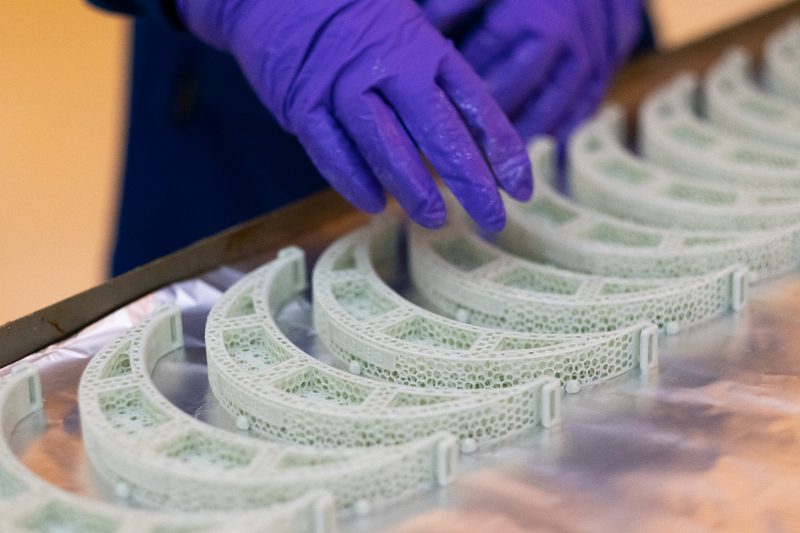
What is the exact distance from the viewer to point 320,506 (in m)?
1.35

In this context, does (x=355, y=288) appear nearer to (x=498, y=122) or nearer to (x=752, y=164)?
(x=498, y=122)

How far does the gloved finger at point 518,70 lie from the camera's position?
2248 millimetres

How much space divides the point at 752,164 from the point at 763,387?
2.75 feet

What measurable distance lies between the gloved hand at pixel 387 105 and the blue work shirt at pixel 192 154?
91 cm

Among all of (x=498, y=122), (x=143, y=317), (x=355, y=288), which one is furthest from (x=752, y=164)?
(x=143, y=317)

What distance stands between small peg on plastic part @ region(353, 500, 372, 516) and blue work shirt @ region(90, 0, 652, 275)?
1.60 metres

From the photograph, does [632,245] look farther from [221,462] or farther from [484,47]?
[221,462]

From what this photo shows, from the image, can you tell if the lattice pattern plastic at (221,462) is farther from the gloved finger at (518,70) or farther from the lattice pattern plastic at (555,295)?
the gloved finger at (518,70)

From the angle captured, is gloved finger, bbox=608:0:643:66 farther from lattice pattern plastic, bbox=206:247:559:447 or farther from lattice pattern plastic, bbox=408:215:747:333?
lattice pattern plastic, bbox=206:247:559:447

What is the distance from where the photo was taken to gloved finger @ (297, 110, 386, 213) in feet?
6.25

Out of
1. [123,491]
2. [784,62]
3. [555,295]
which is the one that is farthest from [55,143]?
[123,491]

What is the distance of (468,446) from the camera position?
1560mm

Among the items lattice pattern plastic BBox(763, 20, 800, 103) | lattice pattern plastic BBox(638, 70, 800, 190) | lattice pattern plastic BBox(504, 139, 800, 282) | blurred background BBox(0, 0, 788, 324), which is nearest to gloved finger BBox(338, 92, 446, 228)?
lattice pattern plastic BBox(504, 139, 800, 282)

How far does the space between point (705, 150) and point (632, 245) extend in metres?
0.47
